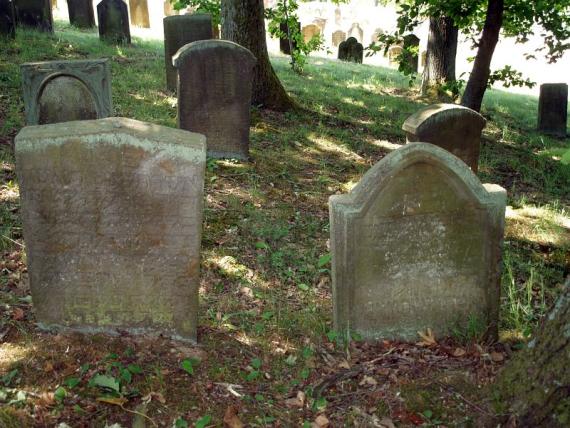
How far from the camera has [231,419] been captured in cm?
338

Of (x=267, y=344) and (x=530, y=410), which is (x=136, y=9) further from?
(x=530, y=410)

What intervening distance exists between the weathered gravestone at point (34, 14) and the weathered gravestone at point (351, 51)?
9638mm

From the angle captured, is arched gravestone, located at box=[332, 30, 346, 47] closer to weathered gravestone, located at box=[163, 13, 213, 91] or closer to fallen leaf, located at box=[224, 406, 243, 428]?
weathered gravestone, located at box=[163, 13, 213, 91]

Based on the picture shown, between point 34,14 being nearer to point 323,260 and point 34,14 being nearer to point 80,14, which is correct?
point 80,14

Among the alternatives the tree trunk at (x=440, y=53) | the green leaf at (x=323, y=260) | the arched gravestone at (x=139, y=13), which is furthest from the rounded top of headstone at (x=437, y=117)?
the arched gravestone at (x=139, y=13)

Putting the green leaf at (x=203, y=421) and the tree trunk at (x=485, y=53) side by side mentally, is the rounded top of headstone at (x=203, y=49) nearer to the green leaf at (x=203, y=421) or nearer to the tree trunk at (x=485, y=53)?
the tree trunk at (x=485, y=53)

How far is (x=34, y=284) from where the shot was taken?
4.01 meters

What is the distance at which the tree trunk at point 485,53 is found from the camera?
32.2 feet

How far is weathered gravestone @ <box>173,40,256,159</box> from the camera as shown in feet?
25.6

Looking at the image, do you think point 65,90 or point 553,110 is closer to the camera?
point 65,90

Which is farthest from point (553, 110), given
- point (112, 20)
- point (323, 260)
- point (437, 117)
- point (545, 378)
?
point (545, 378)

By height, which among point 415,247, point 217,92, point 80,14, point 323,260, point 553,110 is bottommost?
point 323,260

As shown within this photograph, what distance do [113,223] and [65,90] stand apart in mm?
3906

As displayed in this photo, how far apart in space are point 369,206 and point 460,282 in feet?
3.02
